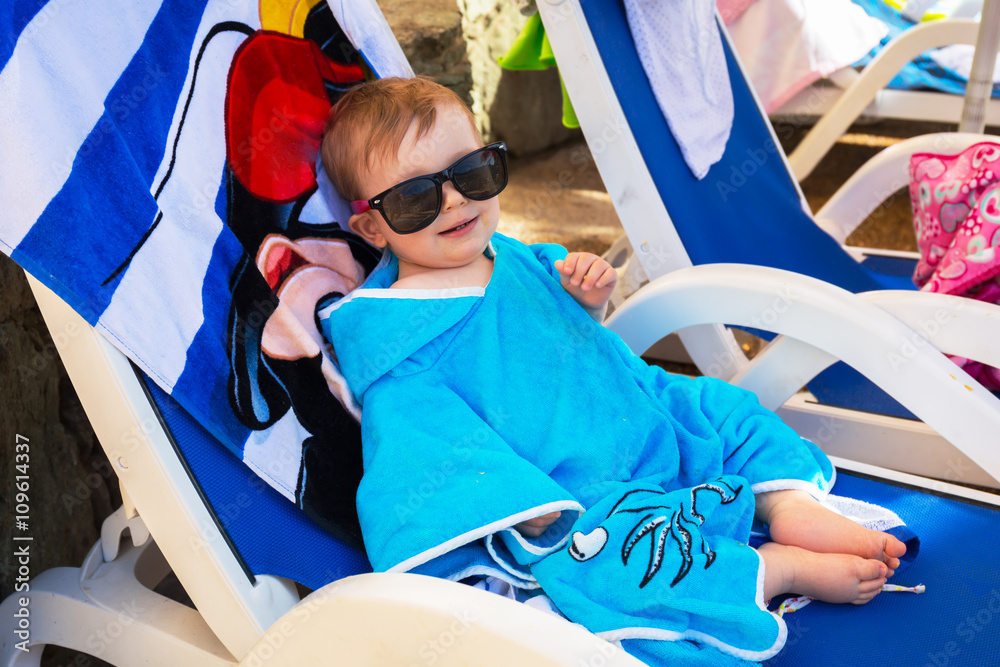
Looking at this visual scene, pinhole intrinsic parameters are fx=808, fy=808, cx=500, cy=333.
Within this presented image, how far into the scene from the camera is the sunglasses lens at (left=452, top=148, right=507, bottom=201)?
1.02 metres

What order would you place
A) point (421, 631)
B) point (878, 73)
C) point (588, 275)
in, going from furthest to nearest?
point (878, 73) → point (588, 275) → point (421, 631)

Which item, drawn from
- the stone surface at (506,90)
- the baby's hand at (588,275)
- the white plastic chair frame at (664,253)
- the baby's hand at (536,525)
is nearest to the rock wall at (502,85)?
the stone surface at (506,90)

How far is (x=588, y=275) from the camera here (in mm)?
1116

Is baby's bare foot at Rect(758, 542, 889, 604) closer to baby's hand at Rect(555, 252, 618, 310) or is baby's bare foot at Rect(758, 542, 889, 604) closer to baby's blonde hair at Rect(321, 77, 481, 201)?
baby's hand at Rect(555, 252, 618, 310)

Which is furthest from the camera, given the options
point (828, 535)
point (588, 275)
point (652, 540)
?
point (588, 275)

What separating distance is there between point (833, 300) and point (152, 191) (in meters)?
0.88

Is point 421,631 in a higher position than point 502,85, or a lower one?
higher

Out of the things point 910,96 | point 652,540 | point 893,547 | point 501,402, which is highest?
point 501,402

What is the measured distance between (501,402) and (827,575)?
1.46ft

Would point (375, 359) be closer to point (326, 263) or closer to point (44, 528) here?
point (326, 263)

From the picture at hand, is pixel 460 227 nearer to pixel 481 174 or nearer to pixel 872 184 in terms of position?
pixel 481 174

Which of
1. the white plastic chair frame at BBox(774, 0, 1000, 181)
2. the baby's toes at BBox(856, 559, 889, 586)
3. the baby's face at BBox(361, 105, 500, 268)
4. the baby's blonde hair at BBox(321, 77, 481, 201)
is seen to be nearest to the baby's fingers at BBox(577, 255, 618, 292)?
the baby's face at BBox(361, 105, 500, 268)

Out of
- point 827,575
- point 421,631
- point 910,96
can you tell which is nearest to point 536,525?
point 421,631

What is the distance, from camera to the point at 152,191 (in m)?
0.88
